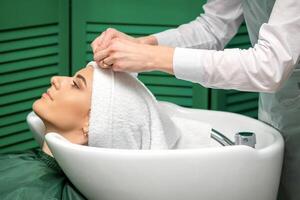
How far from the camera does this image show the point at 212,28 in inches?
70.3

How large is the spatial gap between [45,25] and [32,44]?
9cm

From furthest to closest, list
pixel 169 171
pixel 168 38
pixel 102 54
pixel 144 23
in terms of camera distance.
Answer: pixel 144 23 → pixel 168 38 → pixel 102 54 → pixel 169 171

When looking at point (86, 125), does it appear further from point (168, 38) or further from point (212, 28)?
point (212, 28)

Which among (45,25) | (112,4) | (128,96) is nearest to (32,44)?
(45,25)

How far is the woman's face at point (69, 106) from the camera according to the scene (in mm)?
1477

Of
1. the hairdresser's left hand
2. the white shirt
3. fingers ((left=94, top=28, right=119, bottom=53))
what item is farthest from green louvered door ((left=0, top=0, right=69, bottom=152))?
the white shirt

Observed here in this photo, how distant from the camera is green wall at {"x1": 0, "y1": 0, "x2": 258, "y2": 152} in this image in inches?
82.1

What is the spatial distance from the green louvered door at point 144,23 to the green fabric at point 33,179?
0.69 metres

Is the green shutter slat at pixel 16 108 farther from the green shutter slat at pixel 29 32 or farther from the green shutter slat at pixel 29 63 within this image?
the green shutter slat at pixel 29 32

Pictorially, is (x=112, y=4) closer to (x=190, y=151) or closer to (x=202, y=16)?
(x=202, y=16)

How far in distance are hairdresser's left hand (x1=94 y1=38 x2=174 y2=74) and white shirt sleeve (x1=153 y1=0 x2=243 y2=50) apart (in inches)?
14.4

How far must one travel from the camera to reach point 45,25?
2.20m

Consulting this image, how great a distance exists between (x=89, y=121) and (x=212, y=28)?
0.55 m

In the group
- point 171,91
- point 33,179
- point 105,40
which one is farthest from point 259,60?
point 171,91
